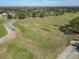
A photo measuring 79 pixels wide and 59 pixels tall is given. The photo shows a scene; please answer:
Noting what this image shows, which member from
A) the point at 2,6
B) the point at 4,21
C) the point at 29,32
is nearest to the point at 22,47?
the point at 29,32

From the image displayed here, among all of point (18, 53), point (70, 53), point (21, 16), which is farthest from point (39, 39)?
point (21, 16)

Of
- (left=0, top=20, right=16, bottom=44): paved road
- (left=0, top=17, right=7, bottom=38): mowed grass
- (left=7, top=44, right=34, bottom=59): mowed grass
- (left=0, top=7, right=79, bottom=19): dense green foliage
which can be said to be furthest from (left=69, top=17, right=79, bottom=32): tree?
(left=0, top=17, right=7, bottom=38): mowed grass

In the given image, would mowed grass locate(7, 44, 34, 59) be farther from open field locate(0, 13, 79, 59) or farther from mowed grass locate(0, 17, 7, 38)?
mowed grass locate(0, 17, 7, 38)

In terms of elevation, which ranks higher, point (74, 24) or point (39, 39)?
point (74, 24)

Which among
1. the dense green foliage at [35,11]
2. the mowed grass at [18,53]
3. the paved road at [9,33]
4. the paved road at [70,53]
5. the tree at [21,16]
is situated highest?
the dense green foliage at [35,11]

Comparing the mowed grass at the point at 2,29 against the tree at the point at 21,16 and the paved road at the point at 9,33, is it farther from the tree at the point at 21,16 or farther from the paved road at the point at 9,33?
the tree at the point at 21,16

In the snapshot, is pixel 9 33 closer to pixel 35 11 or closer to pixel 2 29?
pixel 2 29

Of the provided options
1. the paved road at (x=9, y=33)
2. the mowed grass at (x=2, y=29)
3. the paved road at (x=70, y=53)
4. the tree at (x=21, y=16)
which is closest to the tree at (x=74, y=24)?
the paved road at (x=70, y=53)
